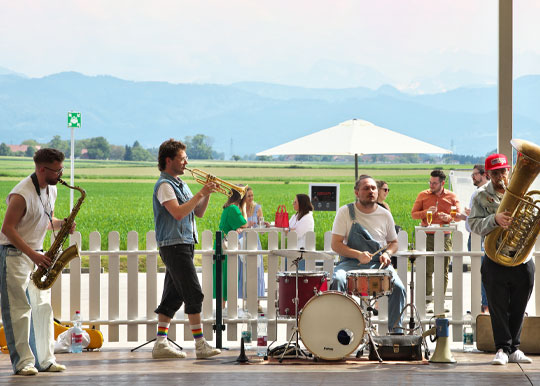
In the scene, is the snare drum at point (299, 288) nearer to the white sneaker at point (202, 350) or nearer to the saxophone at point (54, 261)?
the white sneaker at point (202, 350)

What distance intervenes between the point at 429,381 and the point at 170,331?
8.84 ft

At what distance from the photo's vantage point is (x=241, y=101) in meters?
146

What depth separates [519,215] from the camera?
222 inches

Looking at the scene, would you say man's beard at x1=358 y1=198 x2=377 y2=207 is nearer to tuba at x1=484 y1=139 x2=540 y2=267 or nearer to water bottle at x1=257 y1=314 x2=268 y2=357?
tuba at x1=484 y1=139 x2=540 y2=267

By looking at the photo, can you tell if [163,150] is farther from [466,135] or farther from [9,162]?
[466,135]

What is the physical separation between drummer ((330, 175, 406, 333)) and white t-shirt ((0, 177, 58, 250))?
7.42 ft

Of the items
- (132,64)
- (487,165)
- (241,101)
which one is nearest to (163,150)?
(487,165)

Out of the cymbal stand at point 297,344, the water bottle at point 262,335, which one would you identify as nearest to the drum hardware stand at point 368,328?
the cymbal stand at point 297,344

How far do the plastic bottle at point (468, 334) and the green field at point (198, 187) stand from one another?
58.6ft

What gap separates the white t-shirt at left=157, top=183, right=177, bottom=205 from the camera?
6.04 metres

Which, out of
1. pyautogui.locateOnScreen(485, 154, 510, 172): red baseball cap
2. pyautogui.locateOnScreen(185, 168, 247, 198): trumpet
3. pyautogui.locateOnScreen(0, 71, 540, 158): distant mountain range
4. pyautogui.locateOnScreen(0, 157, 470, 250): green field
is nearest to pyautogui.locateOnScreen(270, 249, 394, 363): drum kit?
pyautogui.locateOnScreen(185, 168, 247, 198): trumpet

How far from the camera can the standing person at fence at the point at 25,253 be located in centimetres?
541

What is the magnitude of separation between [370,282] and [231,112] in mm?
136964

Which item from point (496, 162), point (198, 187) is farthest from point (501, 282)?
point (198, 187)
